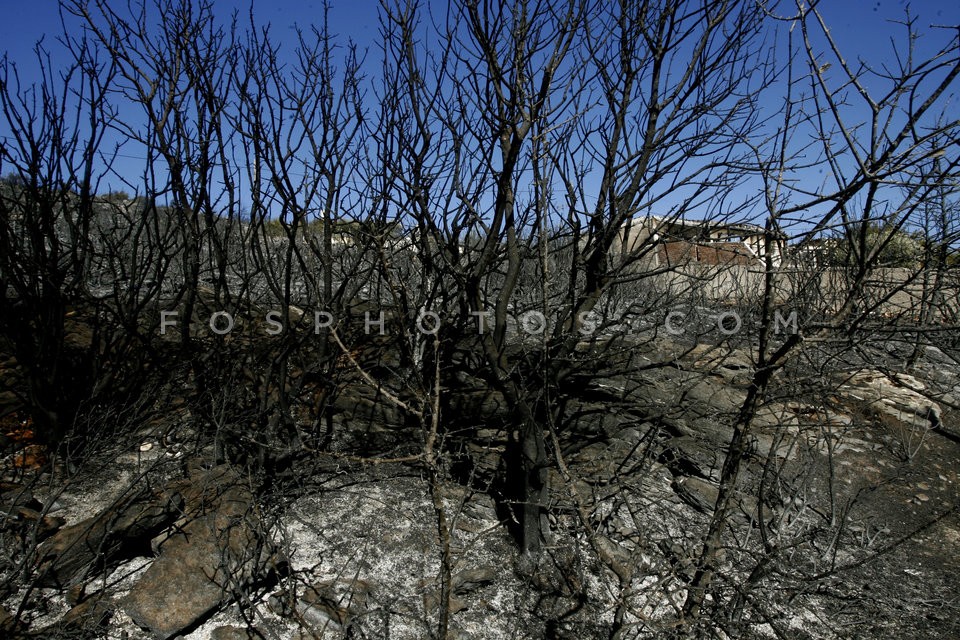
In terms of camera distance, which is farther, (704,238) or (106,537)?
(704,238)

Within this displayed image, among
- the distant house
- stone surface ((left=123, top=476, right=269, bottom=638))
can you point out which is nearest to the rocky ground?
stone surface ((left=123, top=476, right=269, bottom=638))

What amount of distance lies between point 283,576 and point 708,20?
11.5 ft

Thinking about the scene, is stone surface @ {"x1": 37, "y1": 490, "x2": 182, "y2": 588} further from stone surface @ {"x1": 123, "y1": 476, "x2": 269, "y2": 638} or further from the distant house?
the distant house

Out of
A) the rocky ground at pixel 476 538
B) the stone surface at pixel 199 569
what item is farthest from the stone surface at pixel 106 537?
the stone surface at pixel 199 569

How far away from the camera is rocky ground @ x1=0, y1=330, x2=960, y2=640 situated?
2828mm

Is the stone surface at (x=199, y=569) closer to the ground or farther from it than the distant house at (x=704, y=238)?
closer to the ground

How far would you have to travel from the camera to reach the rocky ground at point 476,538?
2.83 meters

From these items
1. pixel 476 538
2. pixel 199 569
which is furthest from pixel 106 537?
pixel 476 538

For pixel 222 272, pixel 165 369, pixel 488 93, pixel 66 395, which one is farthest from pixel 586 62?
pixel 66 395

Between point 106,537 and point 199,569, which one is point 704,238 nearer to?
point 199,569

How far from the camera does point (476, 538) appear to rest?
232 centimetres

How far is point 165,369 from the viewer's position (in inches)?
164

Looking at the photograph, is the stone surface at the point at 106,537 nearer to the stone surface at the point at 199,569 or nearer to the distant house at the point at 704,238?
the stone surface at the point at 199,569

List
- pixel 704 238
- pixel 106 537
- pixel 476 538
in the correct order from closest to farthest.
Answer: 1. pixel 476 538
2. pixel 106 537
3. pixel 704 238
